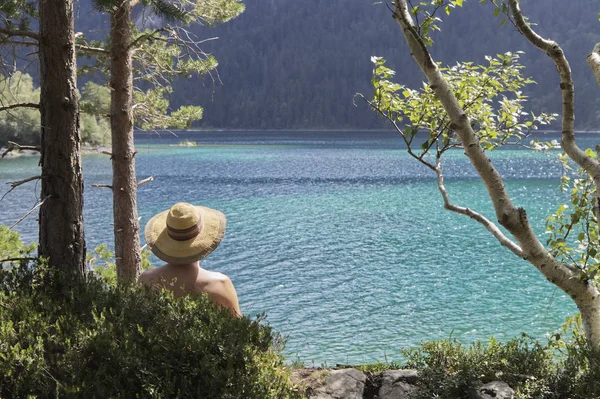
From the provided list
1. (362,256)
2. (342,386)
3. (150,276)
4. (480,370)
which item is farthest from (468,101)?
(362,256)

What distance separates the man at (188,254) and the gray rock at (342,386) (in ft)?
2.51

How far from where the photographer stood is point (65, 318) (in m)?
3.25

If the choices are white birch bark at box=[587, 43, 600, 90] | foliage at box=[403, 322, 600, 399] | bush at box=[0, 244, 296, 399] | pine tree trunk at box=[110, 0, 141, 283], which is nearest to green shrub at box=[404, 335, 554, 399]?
foliage at box=[403, 322, 600, 399]

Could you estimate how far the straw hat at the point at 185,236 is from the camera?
4105mm

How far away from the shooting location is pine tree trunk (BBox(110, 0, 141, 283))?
8406mm

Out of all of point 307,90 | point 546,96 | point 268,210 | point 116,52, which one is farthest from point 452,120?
point 307,90

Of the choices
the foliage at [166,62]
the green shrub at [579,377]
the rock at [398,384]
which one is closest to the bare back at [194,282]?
the rock at [398,384]

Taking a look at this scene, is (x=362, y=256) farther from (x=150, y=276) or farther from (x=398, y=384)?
(x=150, y=276)

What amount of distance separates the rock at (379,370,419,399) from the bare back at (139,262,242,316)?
1.15 metres

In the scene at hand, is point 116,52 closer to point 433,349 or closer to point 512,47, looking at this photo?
point 433,349

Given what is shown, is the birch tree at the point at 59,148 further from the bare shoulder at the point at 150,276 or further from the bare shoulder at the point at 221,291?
the bare shoulder at the point at 221,291

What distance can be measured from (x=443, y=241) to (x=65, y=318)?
2247 centimetres

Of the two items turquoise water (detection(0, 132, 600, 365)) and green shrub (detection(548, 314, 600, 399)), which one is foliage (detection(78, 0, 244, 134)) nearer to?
turquoise water (detection(0, 132, 600, 365))

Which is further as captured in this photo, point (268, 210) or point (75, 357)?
point (268, 210)
